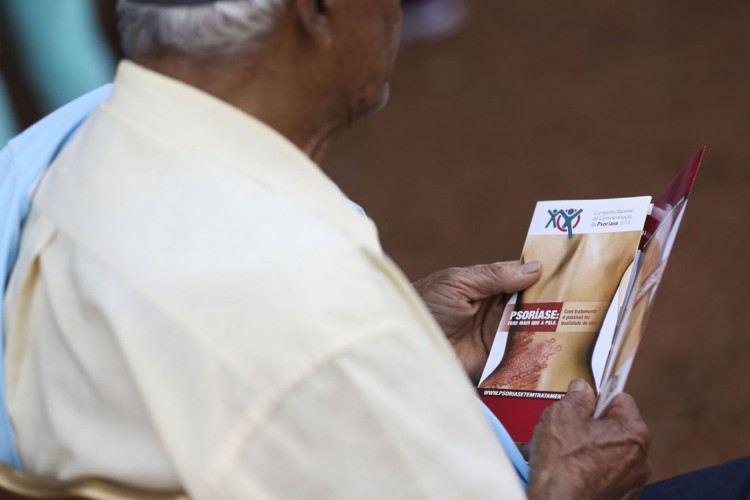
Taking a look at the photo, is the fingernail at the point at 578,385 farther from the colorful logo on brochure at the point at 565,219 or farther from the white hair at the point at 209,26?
the white hair at the point at 209,26

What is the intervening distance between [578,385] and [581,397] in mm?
33

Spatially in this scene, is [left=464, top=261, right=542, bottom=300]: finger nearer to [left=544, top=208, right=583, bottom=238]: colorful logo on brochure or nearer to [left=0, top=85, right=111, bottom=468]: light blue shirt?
[left=544, top=208, right=583, bottom=238]: colorful logo on brochure

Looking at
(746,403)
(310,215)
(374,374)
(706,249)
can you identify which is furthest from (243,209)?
(706,249)

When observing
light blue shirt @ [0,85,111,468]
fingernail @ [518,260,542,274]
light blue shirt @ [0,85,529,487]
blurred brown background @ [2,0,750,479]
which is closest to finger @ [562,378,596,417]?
light blue shirt @ [0,85,529,487]

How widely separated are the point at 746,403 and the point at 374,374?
2.79m

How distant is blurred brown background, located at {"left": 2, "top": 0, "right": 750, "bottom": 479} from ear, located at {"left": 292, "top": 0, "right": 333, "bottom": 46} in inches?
98.6

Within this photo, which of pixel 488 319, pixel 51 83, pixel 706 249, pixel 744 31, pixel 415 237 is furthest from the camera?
pixel 744 31

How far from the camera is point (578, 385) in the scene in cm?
171

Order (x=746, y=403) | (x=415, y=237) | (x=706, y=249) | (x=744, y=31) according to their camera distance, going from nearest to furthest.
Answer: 1. (x=746, y=403)
2. (x=706, y=249)
3. (x=415, y=237)
4. (x=744, y=31)

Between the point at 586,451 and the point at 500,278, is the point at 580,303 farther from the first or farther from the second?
the point at 586,451

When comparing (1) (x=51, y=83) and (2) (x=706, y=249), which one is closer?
(1) (x=51, y=83)

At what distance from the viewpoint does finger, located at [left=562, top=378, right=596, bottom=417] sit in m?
1.66

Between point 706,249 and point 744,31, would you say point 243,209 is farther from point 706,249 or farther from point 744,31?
point 744,31

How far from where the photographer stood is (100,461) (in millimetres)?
1223
